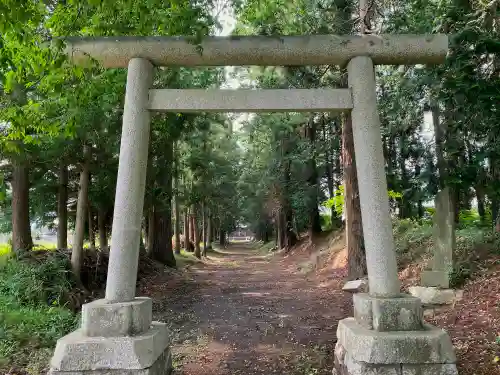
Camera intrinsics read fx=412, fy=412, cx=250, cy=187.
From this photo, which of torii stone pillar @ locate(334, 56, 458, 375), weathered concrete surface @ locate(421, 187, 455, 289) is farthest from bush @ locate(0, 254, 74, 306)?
weathered concrete surface @ locate(421, 187, 455, 289)

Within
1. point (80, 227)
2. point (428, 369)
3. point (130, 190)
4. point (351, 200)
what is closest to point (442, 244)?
point (351, 200)

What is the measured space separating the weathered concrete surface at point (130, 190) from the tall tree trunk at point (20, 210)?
671 centimetres

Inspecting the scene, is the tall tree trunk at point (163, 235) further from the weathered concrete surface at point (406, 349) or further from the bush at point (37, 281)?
the weathered concrete surface at point (406, 349)

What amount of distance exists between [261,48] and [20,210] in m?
8.39

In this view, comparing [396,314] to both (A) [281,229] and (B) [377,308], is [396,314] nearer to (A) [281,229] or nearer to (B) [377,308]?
(B) [377,308]

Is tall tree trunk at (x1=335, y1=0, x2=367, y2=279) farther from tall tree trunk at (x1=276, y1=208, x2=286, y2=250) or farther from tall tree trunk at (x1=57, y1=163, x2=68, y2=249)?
tall tree trunk at (x1=276, y1=208, x2=286, y2=250)

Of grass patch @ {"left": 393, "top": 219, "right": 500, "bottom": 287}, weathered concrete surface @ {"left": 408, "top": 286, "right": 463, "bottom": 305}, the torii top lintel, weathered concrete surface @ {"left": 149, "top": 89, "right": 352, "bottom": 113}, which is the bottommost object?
weathered concrete surface @ {"left": 408, "top": 286, "right": 463, "bottom": 305}

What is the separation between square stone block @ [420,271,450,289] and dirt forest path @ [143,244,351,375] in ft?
6.52

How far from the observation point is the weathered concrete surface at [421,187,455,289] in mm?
8601

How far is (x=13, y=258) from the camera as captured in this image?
31.6 feet

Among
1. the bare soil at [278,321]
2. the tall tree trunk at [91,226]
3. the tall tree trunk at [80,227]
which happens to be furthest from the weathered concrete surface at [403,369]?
the tall tree trunk at [91,226]

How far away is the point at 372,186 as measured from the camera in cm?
504

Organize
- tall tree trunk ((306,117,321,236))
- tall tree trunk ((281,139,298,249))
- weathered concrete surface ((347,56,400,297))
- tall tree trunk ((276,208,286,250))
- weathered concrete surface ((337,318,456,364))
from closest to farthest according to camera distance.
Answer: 1. weathered concrete surface ((337,318,456,364))
2. weathered concrete surface ((347,56,400,297))
3. tall tree trunk ((306,117,321,236))
4. tall tree trunk ((281,139,298,249))
5. tall tree trunk ((276,208,286,250))

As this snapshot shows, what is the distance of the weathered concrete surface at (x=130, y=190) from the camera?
493cm
